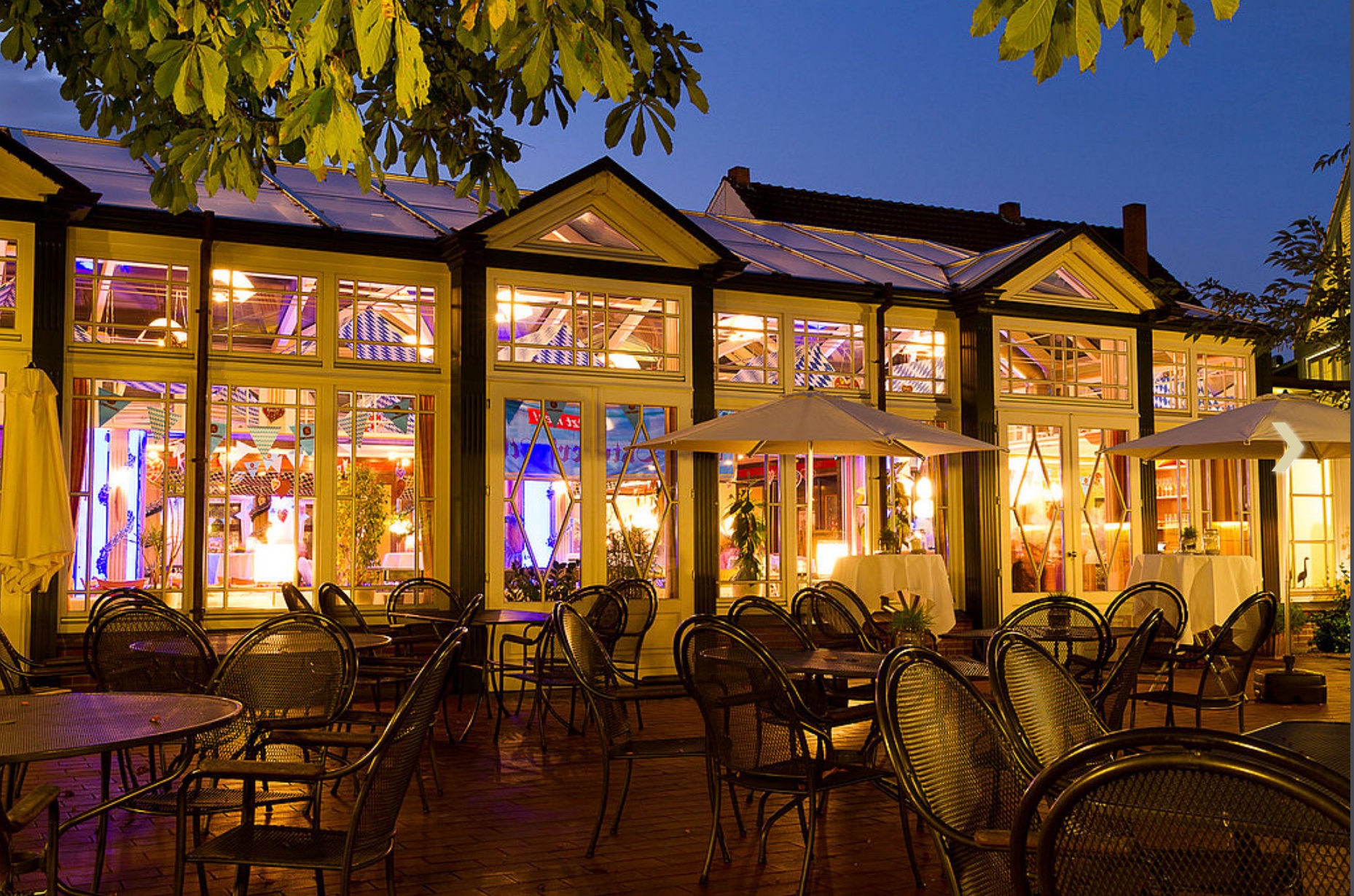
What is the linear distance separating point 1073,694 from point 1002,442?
940 cm

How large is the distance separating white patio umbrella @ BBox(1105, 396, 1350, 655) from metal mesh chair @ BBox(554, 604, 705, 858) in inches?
226

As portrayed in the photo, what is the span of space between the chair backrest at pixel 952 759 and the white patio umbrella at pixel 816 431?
4.94 metres

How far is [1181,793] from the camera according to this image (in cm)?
194

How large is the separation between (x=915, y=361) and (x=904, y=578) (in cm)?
371

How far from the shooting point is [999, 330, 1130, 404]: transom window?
13.1 m

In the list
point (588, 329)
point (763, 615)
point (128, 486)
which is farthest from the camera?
point (588, 329)

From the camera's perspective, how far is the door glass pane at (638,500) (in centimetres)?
1107

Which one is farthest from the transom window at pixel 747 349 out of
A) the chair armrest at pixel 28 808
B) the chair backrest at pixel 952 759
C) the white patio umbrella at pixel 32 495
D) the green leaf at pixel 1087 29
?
the green leaf at pixel 1087 29

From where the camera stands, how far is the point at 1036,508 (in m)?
13.0

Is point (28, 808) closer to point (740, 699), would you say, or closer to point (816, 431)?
point (740, 699)

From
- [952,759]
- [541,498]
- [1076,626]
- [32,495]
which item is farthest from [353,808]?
[541,498]

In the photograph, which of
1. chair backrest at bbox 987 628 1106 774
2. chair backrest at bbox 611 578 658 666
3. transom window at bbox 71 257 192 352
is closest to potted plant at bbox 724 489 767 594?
chair backrest at bbox 611 578 658 666

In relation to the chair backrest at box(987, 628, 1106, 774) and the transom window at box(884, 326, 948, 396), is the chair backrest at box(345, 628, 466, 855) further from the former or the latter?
the transom window at box(884, 326, 948, 396)

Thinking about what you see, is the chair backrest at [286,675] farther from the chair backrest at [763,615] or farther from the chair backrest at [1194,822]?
the chair backrest at [1194,822]
